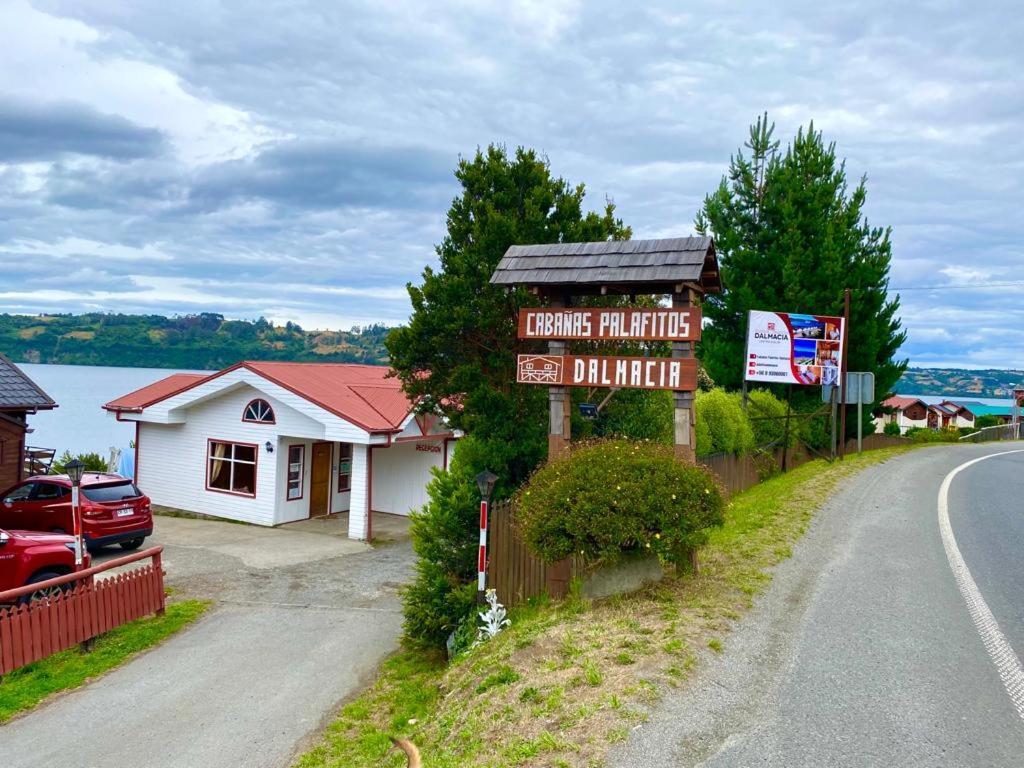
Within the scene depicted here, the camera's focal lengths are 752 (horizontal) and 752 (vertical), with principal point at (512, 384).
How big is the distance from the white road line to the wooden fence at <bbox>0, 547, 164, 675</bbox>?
10557 millimetres

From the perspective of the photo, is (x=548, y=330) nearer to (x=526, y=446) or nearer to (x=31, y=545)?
(x=526, y=446)

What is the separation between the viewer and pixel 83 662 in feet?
32.7

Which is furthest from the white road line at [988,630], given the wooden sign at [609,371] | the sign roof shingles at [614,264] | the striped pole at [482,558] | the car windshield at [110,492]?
the car windshield at [110,492]

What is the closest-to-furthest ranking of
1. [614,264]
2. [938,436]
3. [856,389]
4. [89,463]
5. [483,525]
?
[483,525], [614,264], [856,389], [89,463], [938,436]

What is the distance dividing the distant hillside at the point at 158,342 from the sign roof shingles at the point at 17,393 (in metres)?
81.8

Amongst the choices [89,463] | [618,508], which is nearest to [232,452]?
[89,463]

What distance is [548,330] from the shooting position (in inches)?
388

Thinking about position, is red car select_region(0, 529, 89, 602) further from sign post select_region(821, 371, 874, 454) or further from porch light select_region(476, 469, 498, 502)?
sign post select_region(821, 371, 874, 454)

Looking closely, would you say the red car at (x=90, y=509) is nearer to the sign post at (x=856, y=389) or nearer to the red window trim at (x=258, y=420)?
the red window trim at (x=258, y=420)

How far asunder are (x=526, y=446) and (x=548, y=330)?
6.22 feet

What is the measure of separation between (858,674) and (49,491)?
16536 millimetres

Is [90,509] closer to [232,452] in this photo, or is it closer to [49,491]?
[49,491]

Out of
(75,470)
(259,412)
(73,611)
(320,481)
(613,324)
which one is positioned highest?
(613,324)

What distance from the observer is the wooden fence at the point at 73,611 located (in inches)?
370
